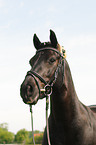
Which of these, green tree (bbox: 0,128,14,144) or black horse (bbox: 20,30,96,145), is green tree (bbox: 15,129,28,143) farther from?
black horse (bbox: 20,30,96,145)

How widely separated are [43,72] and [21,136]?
123091 millimetres

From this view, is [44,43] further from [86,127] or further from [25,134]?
[25,134]

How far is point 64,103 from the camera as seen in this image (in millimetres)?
3943

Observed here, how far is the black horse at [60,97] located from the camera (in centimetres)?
372

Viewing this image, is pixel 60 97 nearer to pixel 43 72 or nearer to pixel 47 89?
pixel 47 89

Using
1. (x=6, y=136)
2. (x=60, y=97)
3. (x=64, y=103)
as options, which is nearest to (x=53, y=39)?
(x=60, y=97)

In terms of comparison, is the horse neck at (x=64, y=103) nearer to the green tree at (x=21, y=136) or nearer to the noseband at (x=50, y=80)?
the noseband at (x=50, y=80)

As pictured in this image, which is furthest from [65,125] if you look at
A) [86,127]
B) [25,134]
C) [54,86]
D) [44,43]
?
[25,134]

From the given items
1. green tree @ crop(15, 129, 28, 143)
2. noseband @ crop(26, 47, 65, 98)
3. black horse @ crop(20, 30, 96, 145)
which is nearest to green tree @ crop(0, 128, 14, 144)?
green tree @ crop(15, 129, 28, 143)

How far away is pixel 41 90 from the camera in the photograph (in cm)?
353

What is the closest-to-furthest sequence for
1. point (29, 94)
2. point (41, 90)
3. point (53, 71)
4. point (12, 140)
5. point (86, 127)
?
point (29, 94), point (41, 90), point (53, 71), point (86, 127), point (12, 140)

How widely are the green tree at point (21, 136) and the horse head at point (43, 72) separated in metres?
121

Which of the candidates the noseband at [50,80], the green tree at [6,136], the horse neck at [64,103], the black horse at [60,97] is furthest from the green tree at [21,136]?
the noseband at [50,80]

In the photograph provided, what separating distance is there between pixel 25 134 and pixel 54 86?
404 ft
